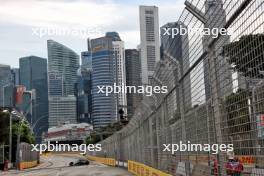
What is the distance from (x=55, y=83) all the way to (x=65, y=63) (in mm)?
13053

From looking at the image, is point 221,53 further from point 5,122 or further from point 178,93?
point 5,122

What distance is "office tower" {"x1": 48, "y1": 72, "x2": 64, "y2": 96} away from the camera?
149000 mm

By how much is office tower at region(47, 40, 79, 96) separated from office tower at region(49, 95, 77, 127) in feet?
10.9

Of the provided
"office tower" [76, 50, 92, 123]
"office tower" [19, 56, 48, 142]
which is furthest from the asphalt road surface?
"office tower" [19, 56, 48, 142]

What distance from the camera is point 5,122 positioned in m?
65.2

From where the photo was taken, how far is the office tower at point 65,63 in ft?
528

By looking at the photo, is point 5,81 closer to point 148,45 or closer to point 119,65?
point 119,65

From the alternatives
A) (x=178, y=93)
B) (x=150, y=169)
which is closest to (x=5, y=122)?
(x=150, y=169)

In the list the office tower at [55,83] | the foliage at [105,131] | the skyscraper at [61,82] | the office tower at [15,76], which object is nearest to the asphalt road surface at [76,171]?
the foliage at [105,131]

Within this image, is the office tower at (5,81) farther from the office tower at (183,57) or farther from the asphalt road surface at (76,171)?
the office tower at (183,57)

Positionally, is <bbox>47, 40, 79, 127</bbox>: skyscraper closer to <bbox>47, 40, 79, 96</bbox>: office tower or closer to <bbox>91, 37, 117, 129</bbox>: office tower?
<bbox>47, 40, 79, 96</bbox>: office tower

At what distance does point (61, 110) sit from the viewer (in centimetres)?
15712

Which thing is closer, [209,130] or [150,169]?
[209,130]

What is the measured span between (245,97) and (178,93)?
4.55m
